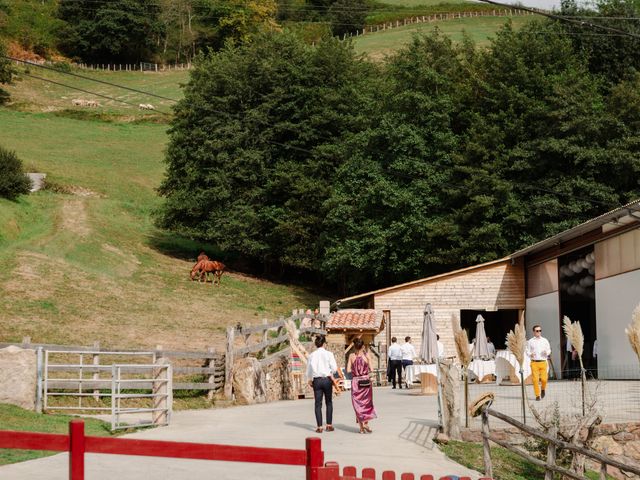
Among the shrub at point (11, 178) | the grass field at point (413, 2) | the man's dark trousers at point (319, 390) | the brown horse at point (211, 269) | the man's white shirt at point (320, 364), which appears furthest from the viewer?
the grass field at point (413, 2)

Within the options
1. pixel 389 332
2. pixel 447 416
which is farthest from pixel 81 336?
pixel 447 416

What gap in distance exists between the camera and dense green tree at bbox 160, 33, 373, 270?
4966cm

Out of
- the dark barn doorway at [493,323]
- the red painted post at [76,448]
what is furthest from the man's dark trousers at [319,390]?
the dark barn doorway at [493,323]

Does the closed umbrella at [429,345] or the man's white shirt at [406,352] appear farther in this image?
the man's white shirt at [406,352]

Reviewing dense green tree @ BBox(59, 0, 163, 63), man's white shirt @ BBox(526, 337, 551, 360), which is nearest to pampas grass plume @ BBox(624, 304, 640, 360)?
man's white shirt @ BBox(526, 337, 551, 360)

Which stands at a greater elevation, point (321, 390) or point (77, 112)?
point (77, 112)

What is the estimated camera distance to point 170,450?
243 inches

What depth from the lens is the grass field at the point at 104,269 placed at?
118 ft

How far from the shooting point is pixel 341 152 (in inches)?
1914

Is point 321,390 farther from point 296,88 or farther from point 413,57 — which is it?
point 296,88

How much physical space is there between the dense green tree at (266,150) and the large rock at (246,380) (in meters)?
25.3

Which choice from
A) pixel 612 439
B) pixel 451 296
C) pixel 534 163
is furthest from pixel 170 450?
pixel 534 163

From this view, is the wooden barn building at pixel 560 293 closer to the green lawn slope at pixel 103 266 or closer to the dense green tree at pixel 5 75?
the green lawn slope at pixel 103 266

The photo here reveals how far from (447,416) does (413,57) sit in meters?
31.8
